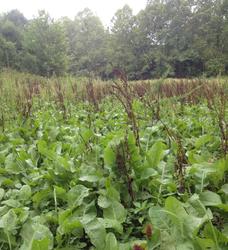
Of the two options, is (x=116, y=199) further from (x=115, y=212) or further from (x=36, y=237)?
(x=36, y=237)

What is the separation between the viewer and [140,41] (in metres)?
43.6

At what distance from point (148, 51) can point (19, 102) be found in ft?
134

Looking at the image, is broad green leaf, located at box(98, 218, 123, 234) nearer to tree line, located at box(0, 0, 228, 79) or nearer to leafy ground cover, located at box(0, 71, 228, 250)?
leafy ground cover, located at box(0, 71, 228, 250)

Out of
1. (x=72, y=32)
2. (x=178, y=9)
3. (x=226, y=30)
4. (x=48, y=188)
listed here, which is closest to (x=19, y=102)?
(x=48, y=188)

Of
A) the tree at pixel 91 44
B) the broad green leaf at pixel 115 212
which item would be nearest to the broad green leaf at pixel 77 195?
the broad green leaf at pixel 115 212

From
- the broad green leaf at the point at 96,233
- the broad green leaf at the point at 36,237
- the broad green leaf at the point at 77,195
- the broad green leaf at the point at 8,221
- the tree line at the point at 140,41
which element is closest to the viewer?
the broad green leaf at the point at 36,237

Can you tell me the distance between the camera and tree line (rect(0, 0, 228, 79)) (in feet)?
84.4

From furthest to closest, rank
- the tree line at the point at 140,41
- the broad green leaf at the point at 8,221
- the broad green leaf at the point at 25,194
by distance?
1. the tree line at the point at 140,41
2. the broad green leaf at the point at 25,194
3. the broad green leaf at the point at 8,221

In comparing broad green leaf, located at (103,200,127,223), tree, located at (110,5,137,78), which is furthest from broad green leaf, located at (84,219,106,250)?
tree, located at (110,5,137,78)

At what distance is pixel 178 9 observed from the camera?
43.7 meters

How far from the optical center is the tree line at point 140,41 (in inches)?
1013

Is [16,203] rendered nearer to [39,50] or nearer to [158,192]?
[158,192]

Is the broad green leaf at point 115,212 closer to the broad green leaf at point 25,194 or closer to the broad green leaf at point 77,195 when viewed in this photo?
the broad green leaf at point 77,195

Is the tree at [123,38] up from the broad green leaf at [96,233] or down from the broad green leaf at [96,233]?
up
